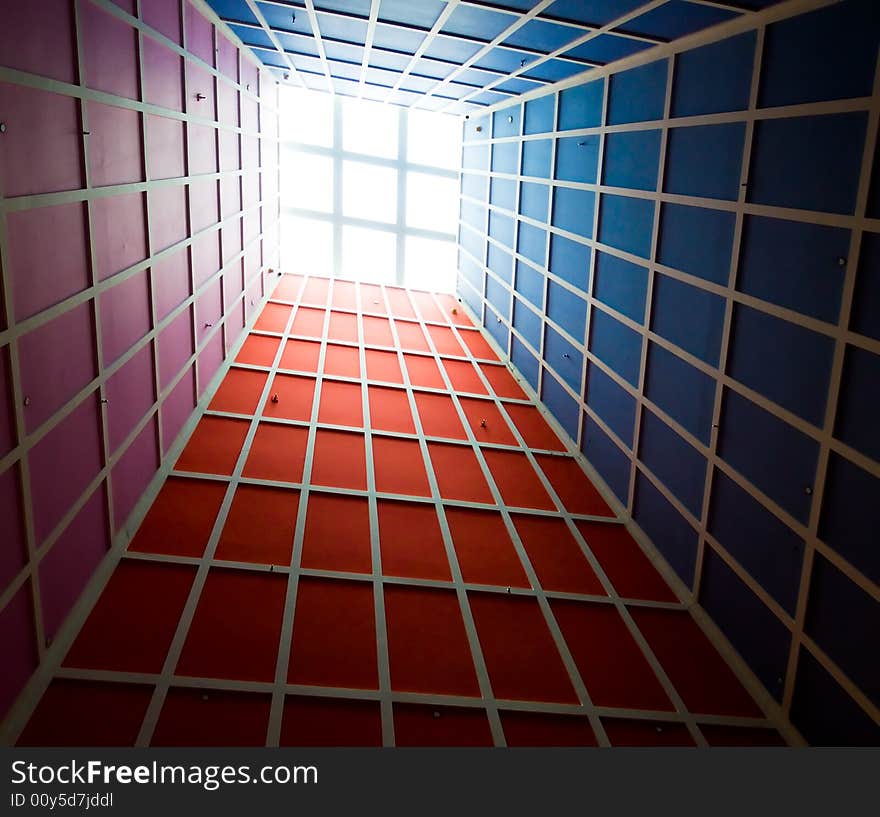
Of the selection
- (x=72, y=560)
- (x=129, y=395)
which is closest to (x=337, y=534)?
(x=129, y=395)

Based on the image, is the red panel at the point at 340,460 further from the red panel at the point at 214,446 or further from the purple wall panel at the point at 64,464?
the purple wall panel at the point at 64,464

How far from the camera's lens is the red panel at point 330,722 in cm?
696

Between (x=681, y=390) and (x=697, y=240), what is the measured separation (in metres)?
1.92

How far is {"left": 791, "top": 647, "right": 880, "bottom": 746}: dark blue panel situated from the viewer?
6574 mm

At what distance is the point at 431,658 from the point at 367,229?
19384 millimetres

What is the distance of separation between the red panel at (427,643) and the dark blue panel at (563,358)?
5.61 meters

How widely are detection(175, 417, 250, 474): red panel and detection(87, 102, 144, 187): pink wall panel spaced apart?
13.8ft

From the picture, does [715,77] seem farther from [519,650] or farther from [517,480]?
[519,650]

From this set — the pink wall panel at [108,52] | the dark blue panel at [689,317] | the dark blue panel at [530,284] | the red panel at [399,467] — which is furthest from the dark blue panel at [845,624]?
the dark blue panel at [530,284]

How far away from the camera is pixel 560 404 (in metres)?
14.5

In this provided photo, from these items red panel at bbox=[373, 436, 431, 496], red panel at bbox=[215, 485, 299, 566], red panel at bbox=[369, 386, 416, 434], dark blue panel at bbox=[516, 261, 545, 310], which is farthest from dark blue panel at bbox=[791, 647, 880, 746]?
dark blue panel at bbox=[516, 261, 545, 310]

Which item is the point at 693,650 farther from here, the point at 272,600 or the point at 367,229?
the point at 367,229

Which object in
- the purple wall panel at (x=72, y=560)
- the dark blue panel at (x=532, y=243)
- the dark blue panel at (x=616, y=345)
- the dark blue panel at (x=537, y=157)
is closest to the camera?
the purple wall panel at (x=72, y=560)

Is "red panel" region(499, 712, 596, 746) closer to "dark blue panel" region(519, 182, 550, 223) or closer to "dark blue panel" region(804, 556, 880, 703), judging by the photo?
"dark blue panel" region(804, 556, 880, 703)
